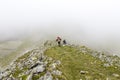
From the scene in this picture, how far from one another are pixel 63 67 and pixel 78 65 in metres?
4.11

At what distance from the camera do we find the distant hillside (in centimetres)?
7069

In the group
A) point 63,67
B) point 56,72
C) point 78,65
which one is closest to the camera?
point 56,72

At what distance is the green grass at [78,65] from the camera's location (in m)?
71.7

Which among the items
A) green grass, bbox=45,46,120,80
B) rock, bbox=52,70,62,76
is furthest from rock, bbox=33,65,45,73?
green grass, bbox=45,46,120,80

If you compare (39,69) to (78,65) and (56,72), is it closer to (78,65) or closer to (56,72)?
(56,72)

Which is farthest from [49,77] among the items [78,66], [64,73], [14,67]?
[14,67]

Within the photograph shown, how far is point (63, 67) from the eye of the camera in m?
74.3

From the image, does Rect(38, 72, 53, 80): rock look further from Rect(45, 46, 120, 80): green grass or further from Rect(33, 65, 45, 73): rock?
Answer: Rect(45, 46, 120, 80): green grass

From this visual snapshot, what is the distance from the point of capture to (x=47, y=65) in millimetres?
74438

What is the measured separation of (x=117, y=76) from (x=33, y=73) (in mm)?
19133

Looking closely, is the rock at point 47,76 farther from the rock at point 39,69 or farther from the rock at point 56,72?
the rock at point 39,69

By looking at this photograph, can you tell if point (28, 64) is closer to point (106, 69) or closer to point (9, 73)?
point (9, 73)

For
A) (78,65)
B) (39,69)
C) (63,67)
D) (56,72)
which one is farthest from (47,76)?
(78,65)

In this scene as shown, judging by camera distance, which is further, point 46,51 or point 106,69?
point 46,51
